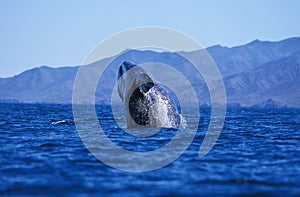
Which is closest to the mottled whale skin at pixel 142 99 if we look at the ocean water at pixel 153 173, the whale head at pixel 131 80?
the whale head at pixel 131 80

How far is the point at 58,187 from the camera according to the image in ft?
27.9

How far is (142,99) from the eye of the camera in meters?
16.8

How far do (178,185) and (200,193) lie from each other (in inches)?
24.3

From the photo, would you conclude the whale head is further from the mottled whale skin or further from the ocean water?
the ocean water

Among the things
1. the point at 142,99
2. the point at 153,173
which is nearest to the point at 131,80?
the point at 142,99

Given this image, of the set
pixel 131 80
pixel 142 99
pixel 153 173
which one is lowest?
pixel 153 173

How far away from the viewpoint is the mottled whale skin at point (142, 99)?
16.5m

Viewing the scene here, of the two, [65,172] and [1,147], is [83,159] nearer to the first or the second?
[65,172]

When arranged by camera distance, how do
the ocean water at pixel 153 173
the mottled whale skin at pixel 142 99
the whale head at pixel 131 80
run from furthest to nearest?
the mottled whale skin at pixel 142 99 < the whale head at pixel 131 80 < the ocean water at pixel 153 173

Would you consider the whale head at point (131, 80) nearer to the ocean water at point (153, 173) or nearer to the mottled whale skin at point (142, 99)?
the mottled whale skin at point (142, 99)

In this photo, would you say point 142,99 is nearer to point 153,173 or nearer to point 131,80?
point 131,80

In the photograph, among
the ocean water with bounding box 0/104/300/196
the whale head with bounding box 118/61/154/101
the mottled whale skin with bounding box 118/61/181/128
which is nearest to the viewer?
the ocean water with bounding box 0/104/300/196

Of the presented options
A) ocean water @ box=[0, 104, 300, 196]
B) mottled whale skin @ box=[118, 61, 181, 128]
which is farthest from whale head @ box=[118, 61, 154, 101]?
ocean water @ box=[0, 104, 300, 196]

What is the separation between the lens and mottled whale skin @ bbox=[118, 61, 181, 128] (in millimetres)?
16453
